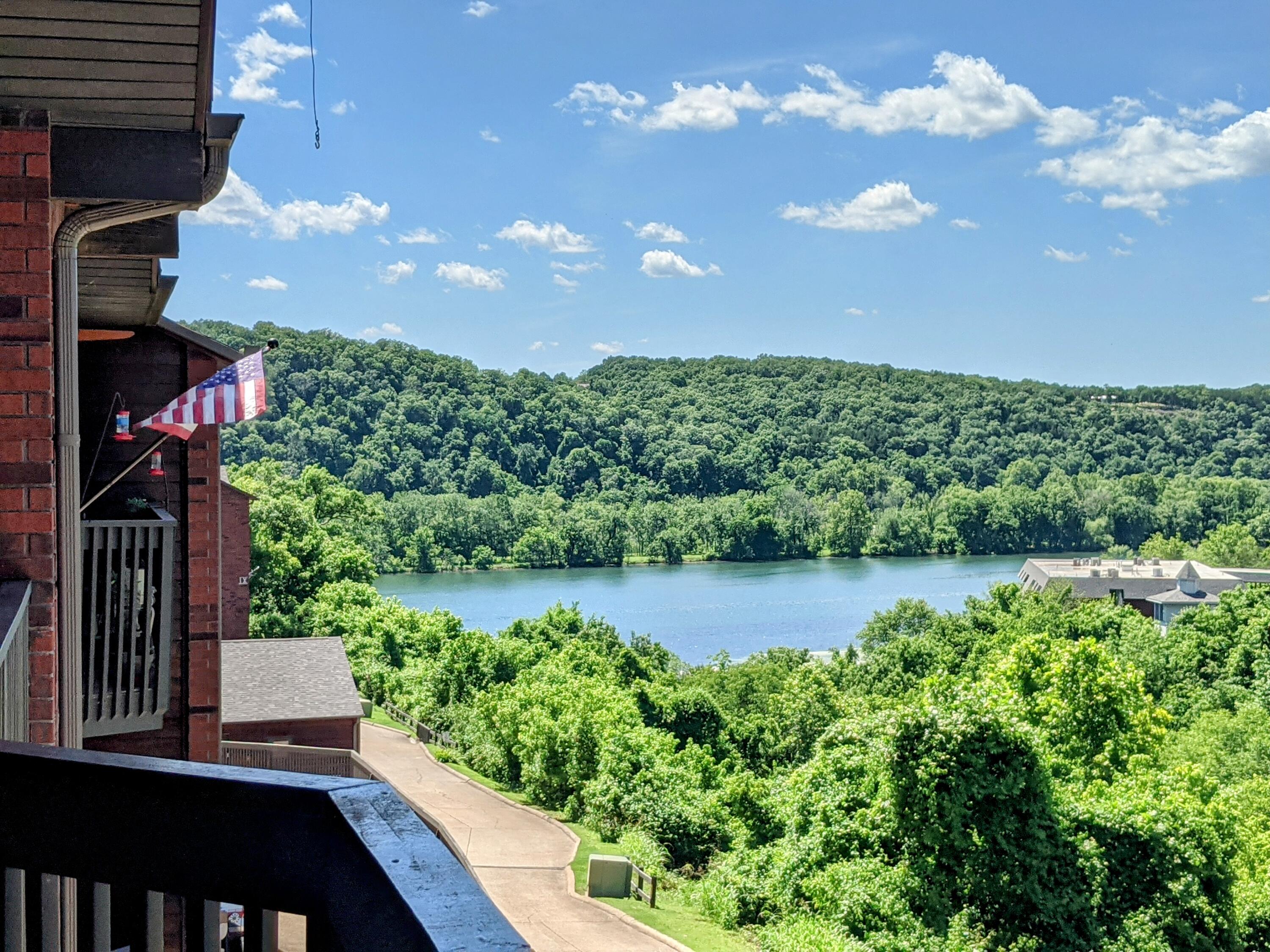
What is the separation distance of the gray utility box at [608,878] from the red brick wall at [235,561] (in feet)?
20.2

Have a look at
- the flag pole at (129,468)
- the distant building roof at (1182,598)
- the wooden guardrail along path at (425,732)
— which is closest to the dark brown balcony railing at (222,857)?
the flag pole at (129,468)

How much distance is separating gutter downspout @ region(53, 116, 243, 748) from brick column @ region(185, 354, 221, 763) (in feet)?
11.6

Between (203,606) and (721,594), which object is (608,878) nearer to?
(203,606)

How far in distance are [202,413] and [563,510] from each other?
83.0 metres

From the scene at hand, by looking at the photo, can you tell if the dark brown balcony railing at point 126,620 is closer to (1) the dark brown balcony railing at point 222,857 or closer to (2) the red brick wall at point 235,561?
(1) the dark brown balcony railing at point 222,857

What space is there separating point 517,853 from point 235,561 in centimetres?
701

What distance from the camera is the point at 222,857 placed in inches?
47.0

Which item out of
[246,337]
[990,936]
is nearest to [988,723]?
[990,936]

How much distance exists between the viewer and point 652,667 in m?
37.0

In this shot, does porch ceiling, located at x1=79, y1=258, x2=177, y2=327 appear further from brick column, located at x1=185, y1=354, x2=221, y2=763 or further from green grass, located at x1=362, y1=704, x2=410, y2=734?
green grass, located at x1=362, y1=704, x2=410, y2=734

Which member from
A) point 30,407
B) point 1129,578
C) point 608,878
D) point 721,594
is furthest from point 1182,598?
point 30,407

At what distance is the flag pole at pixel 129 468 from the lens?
19.7ft

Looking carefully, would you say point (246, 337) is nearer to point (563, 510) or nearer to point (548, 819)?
point (563, 510)

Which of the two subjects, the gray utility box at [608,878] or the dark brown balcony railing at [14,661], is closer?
the dark brown balcony railing at [14,661]
